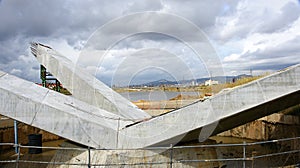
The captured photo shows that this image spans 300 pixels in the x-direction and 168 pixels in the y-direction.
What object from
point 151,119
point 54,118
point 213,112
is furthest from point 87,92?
point 213,112

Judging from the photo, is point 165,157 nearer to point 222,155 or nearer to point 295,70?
point 222,155

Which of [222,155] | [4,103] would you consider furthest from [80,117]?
[222,155]

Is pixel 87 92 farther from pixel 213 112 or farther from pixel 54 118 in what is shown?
pixel 213 112

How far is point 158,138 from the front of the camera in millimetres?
7359

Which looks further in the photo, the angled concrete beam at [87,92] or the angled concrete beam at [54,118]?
the angled concrete beam at [87,92]

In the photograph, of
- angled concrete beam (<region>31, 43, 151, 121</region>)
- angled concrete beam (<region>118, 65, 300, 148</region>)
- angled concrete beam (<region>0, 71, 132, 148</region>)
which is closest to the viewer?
angled concrete beam (<region>118, 65, 300, 148</region>)

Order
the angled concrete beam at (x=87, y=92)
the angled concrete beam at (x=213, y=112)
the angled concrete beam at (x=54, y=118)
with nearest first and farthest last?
the angled concrete beam at (x=213, y=112), the angled concrete beam at (x=54, y=118), the angled concrete beam at (x=87, y=92)

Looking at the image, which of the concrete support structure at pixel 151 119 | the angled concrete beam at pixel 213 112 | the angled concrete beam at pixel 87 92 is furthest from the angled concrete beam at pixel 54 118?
the angled concrete beam at pixel 87 92

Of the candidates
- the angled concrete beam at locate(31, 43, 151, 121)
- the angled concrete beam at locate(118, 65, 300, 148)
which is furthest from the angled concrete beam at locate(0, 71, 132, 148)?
the angled concrete beam at locate(31, 43, 151, 121)

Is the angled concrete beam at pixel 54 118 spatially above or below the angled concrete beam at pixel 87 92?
below

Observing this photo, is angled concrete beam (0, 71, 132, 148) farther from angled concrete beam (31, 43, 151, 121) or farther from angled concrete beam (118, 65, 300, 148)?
angled concrete beam (31, 43, 151, 121)

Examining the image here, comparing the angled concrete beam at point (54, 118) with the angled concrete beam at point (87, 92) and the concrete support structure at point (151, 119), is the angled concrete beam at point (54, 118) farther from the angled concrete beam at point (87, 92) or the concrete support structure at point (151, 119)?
the angled concrete beam at point (87, 92)

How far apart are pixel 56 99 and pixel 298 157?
9056mm

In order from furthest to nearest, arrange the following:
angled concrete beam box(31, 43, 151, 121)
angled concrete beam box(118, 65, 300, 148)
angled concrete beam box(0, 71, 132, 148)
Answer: angled concrete beam box(31, 43, 151, 121)
angled concrete beam box(0, 71, 132, 148)
angled concrete beam box(118, 65, 300, 148)
